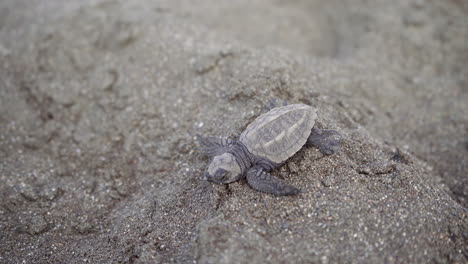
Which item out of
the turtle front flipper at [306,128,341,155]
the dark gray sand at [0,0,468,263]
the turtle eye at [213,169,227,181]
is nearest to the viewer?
the dark gray sand at [0,0,468,263]

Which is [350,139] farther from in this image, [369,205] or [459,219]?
[459,219]

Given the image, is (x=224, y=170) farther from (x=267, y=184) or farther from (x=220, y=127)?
(x=220, y=127)

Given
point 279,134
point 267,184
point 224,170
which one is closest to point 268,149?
point 279,134

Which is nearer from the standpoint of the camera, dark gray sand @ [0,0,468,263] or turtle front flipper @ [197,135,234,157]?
dark gray sand @ [0,0,468,263]

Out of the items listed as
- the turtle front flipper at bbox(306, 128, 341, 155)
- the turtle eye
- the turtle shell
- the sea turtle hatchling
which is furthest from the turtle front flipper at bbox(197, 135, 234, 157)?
the turtle front flipper at bbox(306, 128, 341, 155)

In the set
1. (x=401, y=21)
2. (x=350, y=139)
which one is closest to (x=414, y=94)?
(x=401, y=21)

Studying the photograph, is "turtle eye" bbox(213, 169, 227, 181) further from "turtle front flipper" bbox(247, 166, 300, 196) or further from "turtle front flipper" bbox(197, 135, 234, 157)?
"turtle front flipper" bbox(197, 135, 234, 157)
